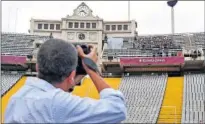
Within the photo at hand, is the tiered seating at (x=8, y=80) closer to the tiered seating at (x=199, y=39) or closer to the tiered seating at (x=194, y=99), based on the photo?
the tiered seating at (x=194, y=99)

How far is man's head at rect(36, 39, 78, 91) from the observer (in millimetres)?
1987

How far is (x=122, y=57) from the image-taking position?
32688 mm

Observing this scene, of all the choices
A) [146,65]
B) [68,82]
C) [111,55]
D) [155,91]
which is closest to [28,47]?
[111,55]

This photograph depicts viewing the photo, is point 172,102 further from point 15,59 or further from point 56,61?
point 56,61

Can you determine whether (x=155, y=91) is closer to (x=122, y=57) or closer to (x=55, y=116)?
(x=122, y=57)

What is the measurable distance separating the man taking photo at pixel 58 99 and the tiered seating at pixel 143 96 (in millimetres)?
17543

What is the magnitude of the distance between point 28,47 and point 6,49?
1.91m

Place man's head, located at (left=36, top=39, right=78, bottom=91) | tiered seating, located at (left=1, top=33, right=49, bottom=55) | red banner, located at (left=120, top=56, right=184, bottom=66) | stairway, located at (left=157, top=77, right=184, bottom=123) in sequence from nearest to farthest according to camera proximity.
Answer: man's head, located at (left=36, top=39, right=78, bottom=91) < stairway, located at (left=157, top=77, right=184, bottom=123) < red banner, located at (left=120, top=56, right=184, bottom=66) < tiered seating, located at (left=1, top=33, right=49, bottom=55)

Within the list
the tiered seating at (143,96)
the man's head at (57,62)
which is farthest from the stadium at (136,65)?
the man's head at (57,62)

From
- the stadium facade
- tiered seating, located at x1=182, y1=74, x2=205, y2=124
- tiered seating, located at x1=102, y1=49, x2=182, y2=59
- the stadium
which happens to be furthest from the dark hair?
the stadium facade

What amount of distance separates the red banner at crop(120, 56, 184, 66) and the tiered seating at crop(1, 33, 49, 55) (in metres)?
8.72

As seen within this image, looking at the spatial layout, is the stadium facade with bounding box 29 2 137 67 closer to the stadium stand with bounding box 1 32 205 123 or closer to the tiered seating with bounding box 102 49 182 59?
the stadium stand with bounding box 1 32 205 123

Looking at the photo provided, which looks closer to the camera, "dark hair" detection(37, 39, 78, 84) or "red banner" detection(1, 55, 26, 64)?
"dark hair" detection(37, 39, 78, 84)

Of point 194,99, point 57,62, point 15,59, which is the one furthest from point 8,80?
point 57,62
